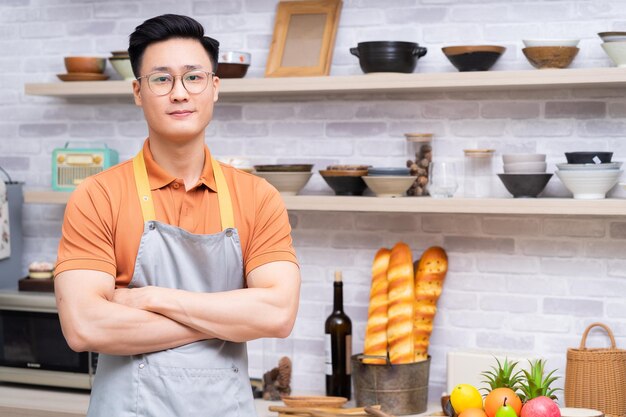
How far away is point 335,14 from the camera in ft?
11.5

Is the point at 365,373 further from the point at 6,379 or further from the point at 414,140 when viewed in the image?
the point at 6,379

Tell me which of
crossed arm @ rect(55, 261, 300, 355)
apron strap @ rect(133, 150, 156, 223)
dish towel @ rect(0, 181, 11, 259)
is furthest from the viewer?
dish towel @ rect(0, 181, 11, 259)

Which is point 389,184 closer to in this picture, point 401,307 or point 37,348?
point 401,307

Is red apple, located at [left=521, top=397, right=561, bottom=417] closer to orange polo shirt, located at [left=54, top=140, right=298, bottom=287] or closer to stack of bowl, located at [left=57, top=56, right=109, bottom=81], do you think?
orange polo shirt, located at [left=54, top=140, right=298, bottom=287]

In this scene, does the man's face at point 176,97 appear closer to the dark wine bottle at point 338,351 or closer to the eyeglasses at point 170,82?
the eyeglasses at point 170,82

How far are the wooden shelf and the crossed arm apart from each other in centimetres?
118

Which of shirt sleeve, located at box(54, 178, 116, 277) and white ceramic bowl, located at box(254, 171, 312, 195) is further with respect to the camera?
white ceramic bowl, located at box(254, 171, 312, 195)

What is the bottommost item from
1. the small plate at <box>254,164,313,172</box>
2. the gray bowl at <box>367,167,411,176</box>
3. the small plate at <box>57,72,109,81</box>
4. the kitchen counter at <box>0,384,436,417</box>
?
the kitchen counter at <box>0,384,436,417</box>

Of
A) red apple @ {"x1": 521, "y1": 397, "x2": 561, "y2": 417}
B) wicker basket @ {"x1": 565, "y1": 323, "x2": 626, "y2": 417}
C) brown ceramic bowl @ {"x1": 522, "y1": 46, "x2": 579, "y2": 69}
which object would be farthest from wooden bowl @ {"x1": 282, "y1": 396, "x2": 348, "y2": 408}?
brown ceramic bowl @ {"x1": 522, "y1": 46, "x2": 579, "y2": 69}

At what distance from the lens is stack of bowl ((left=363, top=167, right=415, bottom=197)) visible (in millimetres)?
3273

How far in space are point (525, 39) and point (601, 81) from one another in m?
0.32

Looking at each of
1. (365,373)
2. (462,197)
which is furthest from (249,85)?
(365,373)

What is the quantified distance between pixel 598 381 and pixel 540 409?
715 mm

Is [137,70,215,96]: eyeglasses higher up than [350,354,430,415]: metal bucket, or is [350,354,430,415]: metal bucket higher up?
[137,70,215,96]: eyeglasses
